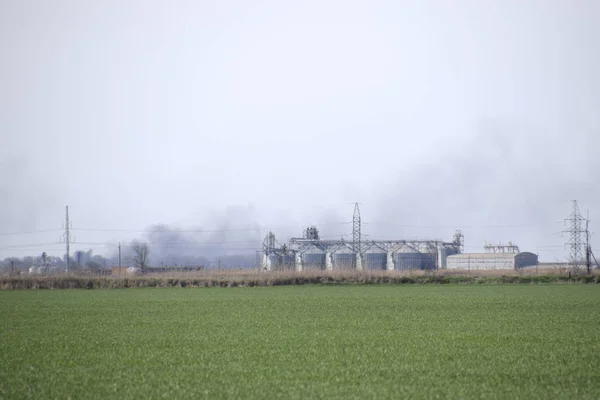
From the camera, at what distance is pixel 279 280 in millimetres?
55844

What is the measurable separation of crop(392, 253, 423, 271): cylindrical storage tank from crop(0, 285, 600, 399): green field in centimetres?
6489

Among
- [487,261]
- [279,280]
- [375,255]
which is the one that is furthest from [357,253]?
[279,280]

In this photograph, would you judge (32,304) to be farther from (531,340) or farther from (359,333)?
(531,340)

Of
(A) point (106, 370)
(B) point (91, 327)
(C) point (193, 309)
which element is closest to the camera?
(A) point (106, 370)

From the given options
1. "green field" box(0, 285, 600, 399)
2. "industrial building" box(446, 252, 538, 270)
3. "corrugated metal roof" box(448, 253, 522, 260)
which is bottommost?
"industrial building" box(446, 252, 538, 270)

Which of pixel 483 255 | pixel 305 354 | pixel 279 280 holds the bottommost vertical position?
pixel 483 255

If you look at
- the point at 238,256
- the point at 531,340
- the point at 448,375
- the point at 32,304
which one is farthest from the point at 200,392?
the point at 238,256

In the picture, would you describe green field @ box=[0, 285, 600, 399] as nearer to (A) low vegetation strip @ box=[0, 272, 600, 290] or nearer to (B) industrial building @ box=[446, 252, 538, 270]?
(A) low vegetation strip @ box=[0, 272, 600, 290]

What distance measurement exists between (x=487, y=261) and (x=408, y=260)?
14424mm

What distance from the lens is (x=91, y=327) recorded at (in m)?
20.8

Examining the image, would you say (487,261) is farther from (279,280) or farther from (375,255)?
(279,280)

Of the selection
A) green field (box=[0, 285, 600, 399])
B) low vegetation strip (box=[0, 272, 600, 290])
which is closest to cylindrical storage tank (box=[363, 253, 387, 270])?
low vegetation strip (box=[0, 272, 600, 290])

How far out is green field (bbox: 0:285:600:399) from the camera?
1130cm

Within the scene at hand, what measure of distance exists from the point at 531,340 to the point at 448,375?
5.19m
